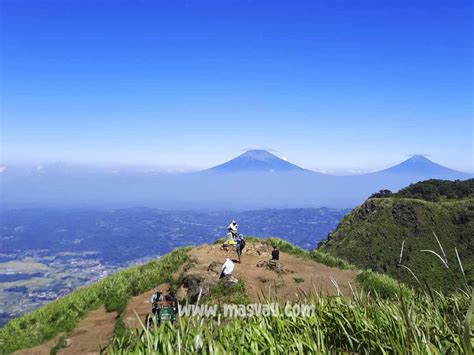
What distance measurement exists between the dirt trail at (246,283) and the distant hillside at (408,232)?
47795mm

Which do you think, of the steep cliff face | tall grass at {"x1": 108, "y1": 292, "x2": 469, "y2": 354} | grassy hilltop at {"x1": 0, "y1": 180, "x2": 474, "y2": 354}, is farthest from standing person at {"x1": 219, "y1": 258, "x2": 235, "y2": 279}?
the steep cliff face

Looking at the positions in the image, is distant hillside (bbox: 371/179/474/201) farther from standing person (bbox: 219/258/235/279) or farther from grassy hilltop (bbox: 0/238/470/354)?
grassy hilltop (bbox: 0/238/470/354)

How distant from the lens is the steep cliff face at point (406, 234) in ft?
232

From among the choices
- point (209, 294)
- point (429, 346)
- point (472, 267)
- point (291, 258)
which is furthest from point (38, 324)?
point (472, 267)

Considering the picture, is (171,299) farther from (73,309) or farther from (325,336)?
(325,336)

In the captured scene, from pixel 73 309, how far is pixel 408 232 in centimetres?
7068

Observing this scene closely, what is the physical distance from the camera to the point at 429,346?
4.24 meters

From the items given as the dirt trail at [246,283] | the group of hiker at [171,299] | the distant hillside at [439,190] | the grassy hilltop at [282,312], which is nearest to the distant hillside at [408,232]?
the distant hillside at [439,190]

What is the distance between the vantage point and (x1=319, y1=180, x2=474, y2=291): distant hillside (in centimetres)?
6988

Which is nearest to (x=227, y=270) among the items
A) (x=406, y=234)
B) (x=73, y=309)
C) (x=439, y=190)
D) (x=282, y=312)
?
(x=73, y=309)

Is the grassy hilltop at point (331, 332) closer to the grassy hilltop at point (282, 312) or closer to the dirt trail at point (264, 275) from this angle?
the grassy hilltop at point (282, 312)

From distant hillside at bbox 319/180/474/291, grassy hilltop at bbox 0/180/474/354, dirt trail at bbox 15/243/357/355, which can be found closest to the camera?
grassy hilltop at bbox 0/180/474/354

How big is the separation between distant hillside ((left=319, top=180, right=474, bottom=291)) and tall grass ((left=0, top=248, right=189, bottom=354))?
Answer: 53.5 meters

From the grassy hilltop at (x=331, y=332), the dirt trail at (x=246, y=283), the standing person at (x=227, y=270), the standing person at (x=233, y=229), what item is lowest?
the dirt trail at (x=246, y=283)
